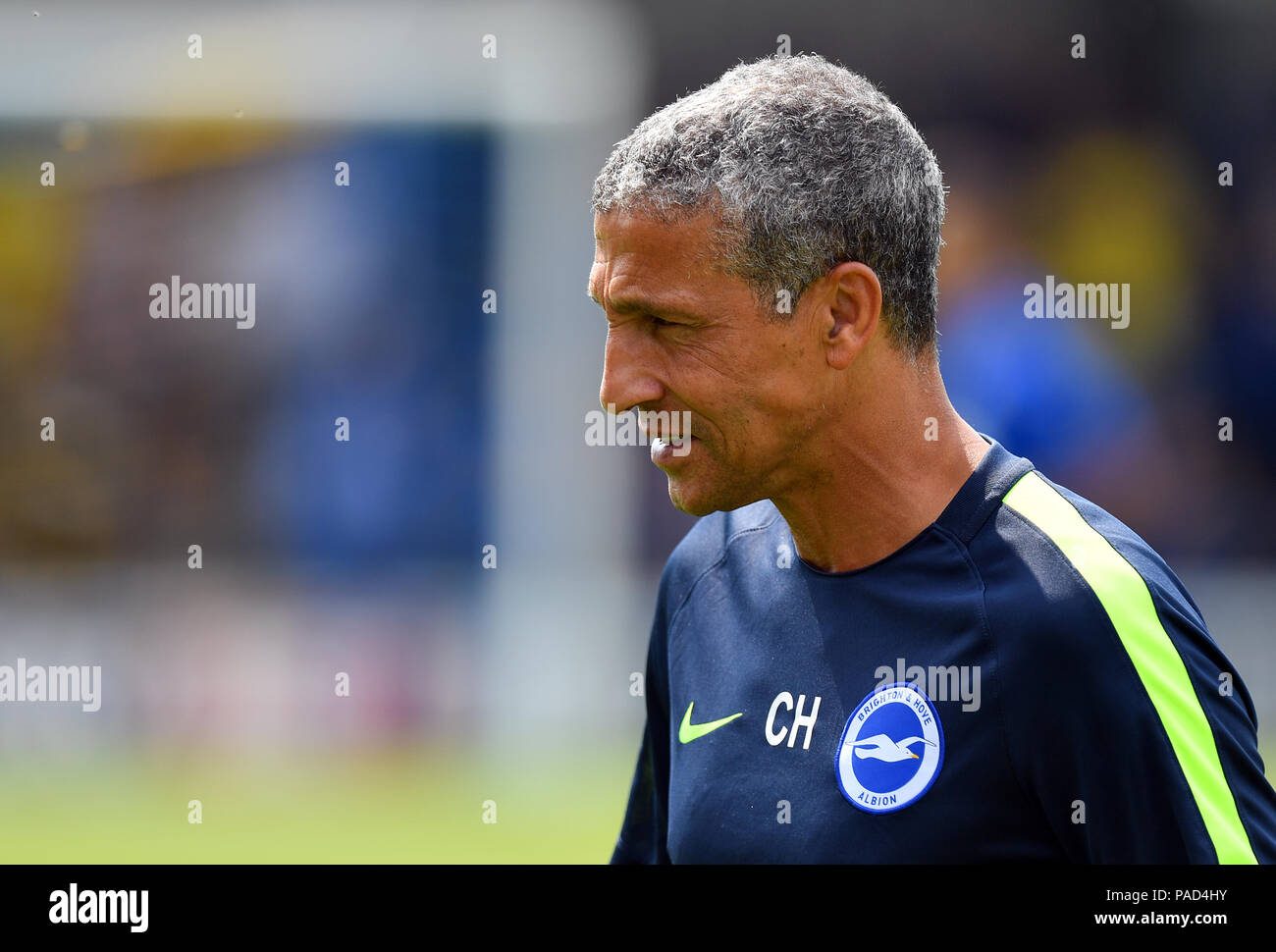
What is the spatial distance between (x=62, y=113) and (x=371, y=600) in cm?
334

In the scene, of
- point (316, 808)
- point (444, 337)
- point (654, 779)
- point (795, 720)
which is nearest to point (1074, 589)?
point (795, 720)

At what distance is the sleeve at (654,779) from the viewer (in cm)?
254

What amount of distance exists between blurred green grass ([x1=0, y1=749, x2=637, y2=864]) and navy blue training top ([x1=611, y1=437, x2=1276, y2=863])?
13.6 feet

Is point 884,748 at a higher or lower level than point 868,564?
lower

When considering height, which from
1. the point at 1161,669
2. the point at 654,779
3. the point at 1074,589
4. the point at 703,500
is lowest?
the point at 654,779

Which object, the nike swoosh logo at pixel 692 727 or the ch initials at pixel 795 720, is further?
the nike swoosh logo at pixel 692 727

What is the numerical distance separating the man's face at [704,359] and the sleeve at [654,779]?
1.52ft

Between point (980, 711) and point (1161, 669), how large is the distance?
0.24 metres

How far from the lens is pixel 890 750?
2002 millimetres

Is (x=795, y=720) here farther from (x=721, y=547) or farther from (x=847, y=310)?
(x=847, y=310)

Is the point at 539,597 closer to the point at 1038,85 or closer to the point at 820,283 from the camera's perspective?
the point at 1038,85

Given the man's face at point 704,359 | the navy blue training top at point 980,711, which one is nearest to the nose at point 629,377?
the man's face at point 704,359

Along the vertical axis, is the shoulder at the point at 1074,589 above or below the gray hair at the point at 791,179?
below

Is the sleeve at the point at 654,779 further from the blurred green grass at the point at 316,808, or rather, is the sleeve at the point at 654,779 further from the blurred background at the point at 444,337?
the blurred background at the point at 444,337
